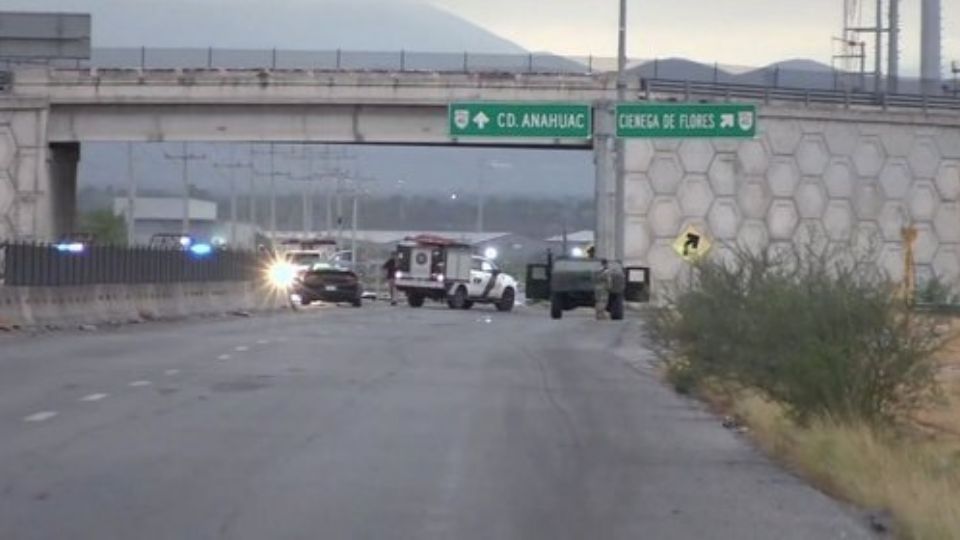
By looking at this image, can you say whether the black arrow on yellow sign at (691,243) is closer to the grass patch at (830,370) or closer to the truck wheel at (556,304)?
the truck wheel at (556,304)

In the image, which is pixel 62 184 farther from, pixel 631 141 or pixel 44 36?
pixel 631 141

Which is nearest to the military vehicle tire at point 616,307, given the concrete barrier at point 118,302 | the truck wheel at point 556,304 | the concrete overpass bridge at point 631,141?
the truck wheel at point 556,304

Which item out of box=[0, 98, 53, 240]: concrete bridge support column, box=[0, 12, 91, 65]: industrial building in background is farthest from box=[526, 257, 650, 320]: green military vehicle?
box=[0, 12, 91, 65]: industrial building in background

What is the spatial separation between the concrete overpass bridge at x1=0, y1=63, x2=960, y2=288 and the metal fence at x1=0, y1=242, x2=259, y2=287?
6.00 metres

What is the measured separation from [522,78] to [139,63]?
12.6 metres

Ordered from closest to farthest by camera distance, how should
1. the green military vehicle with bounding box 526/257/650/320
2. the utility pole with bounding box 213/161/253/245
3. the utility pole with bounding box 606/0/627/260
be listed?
the utility pole with bounding box 606/0/627/260 < the green military vehicle with bounding box 526/257/650/320 < the utility pole with bounding box 213/161/253/245

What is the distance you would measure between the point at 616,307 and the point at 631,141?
9128 mm

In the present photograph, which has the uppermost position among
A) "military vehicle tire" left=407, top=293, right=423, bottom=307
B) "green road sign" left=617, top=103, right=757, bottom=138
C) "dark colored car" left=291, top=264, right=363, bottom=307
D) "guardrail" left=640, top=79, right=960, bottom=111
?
"guardrail" left=640, top=79, right=960, bottom=111

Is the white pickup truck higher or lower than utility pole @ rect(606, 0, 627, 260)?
lower

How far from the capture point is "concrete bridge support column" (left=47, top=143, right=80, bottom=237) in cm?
6738

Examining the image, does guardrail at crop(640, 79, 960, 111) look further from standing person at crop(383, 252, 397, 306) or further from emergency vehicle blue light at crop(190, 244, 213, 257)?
emergency vehicle blue light at crop(190, 244, 213, 257)

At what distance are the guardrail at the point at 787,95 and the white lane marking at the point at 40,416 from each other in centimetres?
4714

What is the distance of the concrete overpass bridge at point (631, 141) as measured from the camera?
65812 millimetres

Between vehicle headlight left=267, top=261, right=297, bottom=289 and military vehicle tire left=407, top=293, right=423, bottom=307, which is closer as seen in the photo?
vehicle headlight left=267, top=261, right=297, bottom=289
